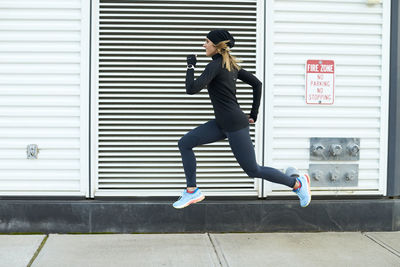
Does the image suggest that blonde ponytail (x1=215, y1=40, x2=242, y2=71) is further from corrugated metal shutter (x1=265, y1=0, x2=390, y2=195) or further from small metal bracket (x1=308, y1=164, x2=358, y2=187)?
small metal bracket (x1=308, y1=164, x2=358, y2=187)

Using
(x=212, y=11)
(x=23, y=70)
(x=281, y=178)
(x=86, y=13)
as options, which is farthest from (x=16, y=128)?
(x=281, y=178)

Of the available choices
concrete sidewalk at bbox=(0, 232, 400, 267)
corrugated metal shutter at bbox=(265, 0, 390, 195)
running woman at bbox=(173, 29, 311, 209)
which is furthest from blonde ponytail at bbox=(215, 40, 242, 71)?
concrete sidewalk at bbox=(0, 232, 400, 267)

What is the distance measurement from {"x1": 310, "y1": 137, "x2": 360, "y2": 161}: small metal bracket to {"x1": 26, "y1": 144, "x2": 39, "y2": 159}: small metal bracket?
3206 millimetres

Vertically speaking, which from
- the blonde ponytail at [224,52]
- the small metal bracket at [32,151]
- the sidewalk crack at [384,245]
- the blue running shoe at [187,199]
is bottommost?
the sidewalk crack at [384,245]

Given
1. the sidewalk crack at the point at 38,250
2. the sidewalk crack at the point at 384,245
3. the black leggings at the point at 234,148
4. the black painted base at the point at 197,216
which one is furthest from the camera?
the black painted base at the point at 197,216

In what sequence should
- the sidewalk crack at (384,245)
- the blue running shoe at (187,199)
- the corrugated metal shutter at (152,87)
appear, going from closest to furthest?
the blue running shoe at (187,199)
the sidewalk crack at (384,245)
the corrugated metal shutter at (152,87)

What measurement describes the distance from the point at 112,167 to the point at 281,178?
2.02 m

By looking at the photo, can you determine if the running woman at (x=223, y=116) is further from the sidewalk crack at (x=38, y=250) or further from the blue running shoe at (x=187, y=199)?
the sidewalk crack at (x=38, y=250)

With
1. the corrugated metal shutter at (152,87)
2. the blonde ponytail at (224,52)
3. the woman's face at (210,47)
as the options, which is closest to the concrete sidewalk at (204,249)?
the corrugated metal shutter at (152,87)

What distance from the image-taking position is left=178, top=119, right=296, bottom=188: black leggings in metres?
5.07

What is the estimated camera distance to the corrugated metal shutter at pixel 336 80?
6.14 metres

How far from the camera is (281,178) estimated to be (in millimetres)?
5258

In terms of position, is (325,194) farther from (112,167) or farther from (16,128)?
(16,128)

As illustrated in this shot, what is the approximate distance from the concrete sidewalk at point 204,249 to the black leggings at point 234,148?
2.38ft
